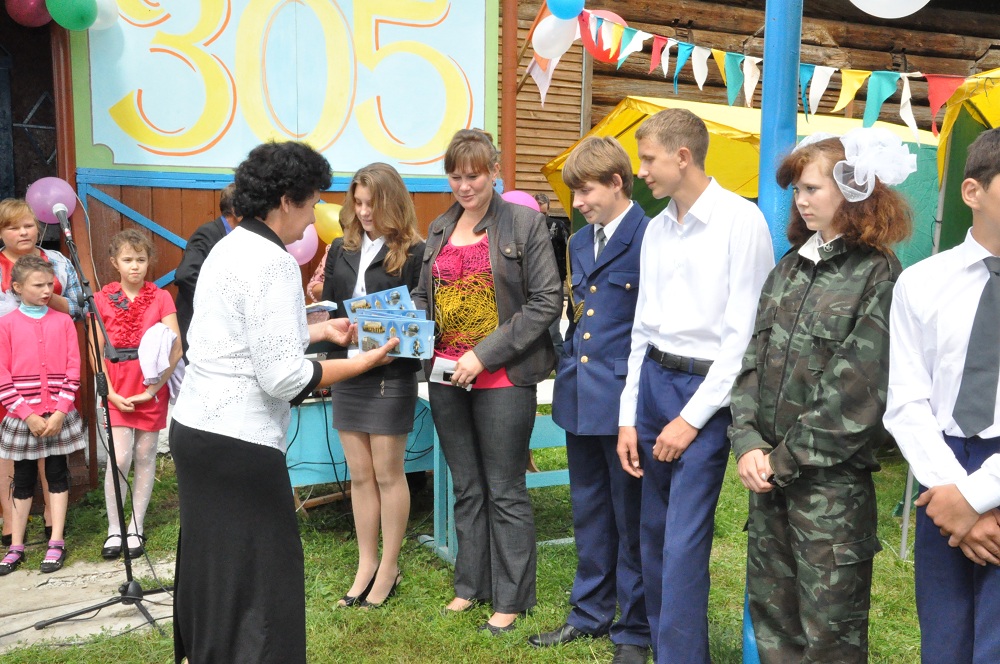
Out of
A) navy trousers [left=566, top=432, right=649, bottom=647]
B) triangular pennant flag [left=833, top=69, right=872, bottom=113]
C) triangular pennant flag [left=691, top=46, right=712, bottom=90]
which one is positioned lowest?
navy trousers [left=566, top=432, right=649, bottom=647]

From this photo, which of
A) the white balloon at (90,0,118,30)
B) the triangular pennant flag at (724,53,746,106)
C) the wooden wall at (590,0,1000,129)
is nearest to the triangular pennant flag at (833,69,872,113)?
the triangular pennant flag at (724,53,746,106)

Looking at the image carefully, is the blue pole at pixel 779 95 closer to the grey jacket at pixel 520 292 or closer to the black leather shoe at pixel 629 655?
the black leather shoe at pixel 629 655

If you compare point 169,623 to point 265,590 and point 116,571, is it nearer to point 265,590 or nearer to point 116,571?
point 116,571

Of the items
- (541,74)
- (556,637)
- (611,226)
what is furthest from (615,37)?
(556,637)

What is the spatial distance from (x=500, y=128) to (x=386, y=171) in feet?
11.8

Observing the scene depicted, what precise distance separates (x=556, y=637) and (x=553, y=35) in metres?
4.07

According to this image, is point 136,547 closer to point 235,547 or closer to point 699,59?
point 235,547

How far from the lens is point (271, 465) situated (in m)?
2.64

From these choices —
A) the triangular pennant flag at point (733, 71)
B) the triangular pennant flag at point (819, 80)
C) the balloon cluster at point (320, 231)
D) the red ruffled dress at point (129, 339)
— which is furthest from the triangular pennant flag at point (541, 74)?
the red ruffled dress at point (129, 339)

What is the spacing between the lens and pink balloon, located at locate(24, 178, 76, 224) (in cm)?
525

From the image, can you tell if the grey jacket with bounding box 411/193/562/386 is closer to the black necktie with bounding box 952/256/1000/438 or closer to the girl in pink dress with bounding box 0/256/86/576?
the black necktie with bounding box 952/256/1000/438

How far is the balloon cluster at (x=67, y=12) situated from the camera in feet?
16.5

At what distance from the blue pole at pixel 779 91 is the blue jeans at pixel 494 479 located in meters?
1.37

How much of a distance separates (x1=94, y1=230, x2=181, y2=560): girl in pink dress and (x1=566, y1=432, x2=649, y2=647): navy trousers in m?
2.48
